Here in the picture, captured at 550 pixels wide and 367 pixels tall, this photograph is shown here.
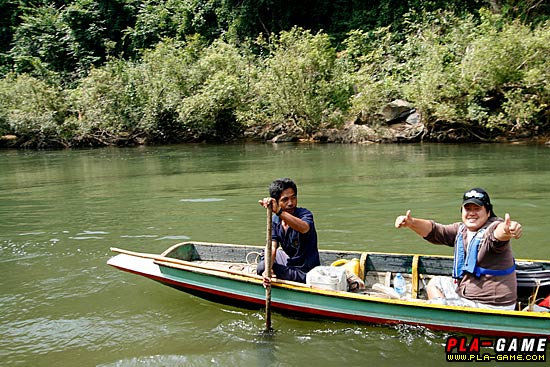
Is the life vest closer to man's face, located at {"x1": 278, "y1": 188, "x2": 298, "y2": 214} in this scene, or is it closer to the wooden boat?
the wooden boat

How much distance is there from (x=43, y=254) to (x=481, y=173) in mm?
10693

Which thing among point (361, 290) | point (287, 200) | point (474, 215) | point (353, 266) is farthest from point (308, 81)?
point (474, 215)

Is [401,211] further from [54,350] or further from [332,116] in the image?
[332,116]

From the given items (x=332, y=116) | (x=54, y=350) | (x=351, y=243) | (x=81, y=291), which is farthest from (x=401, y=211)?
(x=332, y=116)

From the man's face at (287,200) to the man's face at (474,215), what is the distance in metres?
1.61

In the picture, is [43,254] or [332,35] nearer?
[43,254]

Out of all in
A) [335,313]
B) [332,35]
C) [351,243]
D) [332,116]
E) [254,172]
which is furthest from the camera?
[332,35]

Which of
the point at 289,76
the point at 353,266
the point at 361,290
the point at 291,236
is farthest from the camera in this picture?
the point at 289,76

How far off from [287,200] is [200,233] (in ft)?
13.3

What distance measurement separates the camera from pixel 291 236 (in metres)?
5.13

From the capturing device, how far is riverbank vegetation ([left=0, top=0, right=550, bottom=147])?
19922mm

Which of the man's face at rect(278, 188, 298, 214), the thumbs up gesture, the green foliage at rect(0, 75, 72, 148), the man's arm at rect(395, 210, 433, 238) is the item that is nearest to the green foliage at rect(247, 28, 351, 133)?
the green foliage at rect(0, 75, 72, 148)

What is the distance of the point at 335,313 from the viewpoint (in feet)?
16.0
